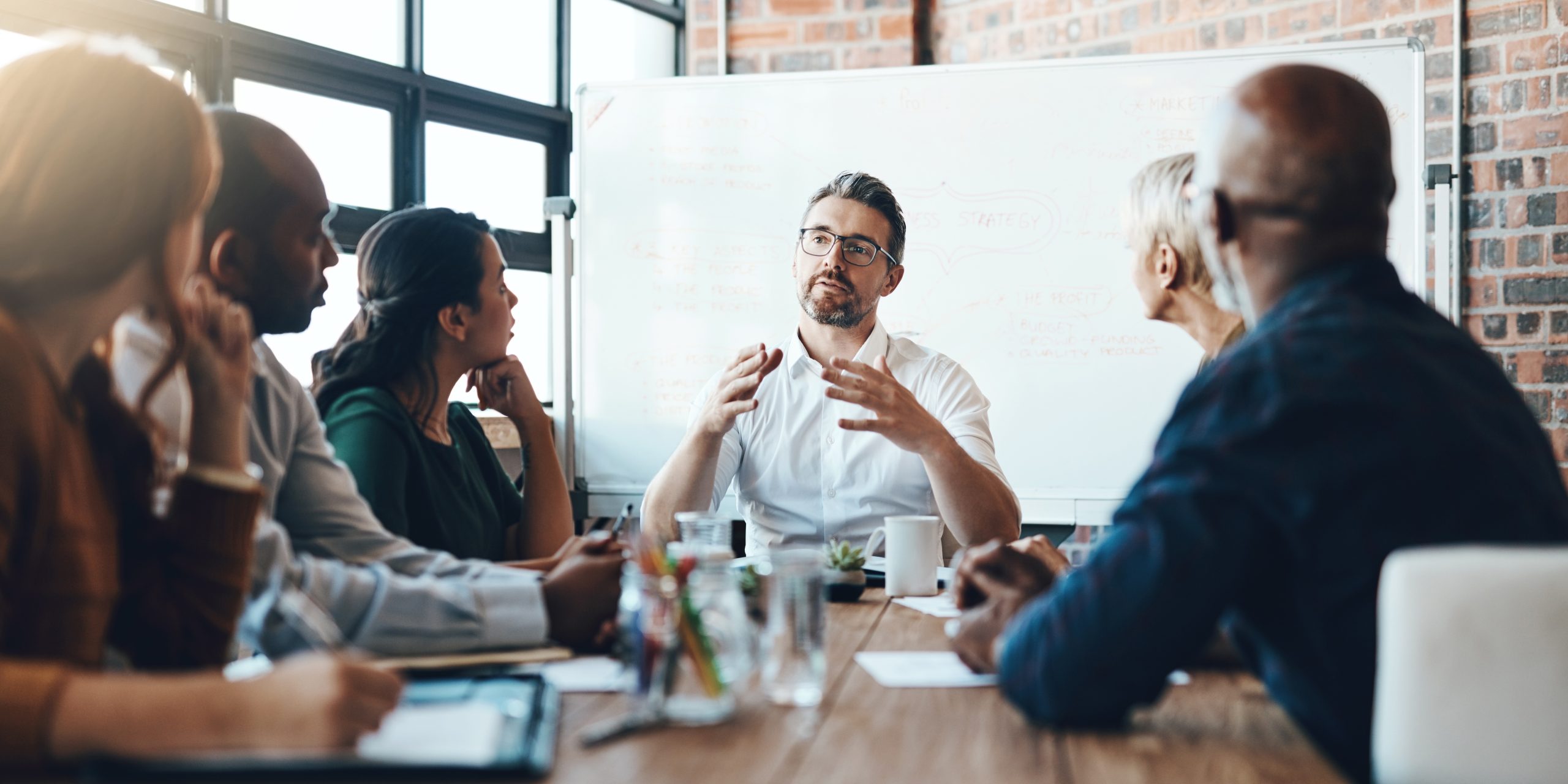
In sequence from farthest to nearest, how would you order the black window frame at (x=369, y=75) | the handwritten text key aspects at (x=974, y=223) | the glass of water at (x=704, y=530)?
the handwritten text key aspects at (x=974, y=223)
the black window frame at (x=369, y=75)
the glass of water at (x=704, y=530)

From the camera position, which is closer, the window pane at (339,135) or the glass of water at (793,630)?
the glass of water at (793,630)

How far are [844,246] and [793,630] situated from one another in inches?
63.2

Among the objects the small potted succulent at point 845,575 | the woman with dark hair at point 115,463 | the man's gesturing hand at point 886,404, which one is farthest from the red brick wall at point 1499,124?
the woman with dark hair at point 115,463

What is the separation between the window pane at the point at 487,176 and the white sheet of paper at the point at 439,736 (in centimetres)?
284

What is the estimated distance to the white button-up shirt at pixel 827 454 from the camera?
2.45m

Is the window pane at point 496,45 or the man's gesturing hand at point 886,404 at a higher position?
the window pane at point 496,45

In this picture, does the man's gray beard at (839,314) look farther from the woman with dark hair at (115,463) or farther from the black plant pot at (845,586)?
the woman with dark hair at (115,463)

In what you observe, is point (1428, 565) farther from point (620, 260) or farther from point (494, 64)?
point (494, 64)

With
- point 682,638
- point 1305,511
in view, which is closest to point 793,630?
point 682,638

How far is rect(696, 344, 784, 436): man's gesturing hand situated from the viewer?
2.22 metres

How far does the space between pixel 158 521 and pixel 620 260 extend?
263 centimetres

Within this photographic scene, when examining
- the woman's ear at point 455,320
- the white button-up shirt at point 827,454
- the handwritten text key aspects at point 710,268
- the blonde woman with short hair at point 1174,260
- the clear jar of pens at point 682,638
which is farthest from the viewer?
the handwritten text key aspects at point 710,268

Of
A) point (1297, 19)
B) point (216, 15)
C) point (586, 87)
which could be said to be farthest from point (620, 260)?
point (1297, 19)

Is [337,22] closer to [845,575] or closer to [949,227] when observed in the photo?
[949,227]
